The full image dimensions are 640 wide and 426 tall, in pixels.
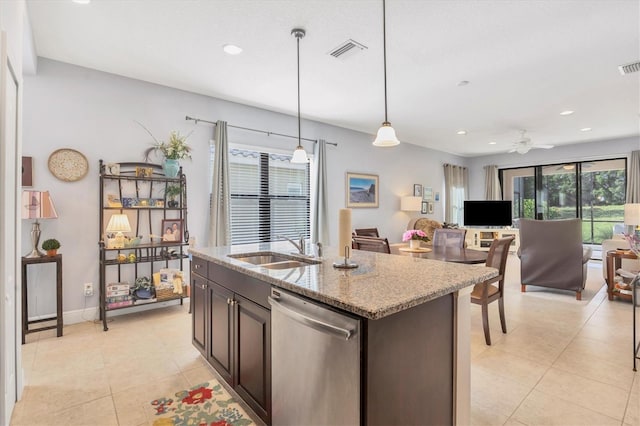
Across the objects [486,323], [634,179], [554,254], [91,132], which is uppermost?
[91,132]

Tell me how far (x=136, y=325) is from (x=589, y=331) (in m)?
4.52

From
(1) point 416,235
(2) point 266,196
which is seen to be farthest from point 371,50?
(2) point 266,196

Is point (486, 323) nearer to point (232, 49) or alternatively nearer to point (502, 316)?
point (502, 316)

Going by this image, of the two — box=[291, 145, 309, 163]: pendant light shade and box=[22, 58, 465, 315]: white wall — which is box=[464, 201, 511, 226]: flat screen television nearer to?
box=[22, 58, 465, 315]: white wall

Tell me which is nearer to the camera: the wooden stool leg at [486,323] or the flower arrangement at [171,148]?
the wooden stool leg at [486,323]

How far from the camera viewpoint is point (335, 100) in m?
4.46

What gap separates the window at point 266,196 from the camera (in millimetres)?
4680

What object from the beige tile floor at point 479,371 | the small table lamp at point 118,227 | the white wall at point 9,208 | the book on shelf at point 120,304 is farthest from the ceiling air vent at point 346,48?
Result: the book on shelf at point 120,304

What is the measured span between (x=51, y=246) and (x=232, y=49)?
8.17ft

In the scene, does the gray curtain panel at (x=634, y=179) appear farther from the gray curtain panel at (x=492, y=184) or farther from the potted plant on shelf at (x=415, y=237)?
the potted plant on shelf at (x=415, y=237)

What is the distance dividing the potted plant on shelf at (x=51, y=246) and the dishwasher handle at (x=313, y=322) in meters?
2.67

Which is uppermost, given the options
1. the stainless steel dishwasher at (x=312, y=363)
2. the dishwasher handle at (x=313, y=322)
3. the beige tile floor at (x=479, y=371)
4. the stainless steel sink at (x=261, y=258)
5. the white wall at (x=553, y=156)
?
the white wall at (x=553, y=156)

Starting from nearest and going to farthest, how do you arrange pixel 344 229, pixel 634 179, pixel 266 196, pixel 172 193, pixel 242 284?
pixel 344 229, pixel 242 284, pixel 172 193, pixel 266 196, pixel 634 179

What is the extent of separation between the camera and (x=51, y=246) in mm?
3043
